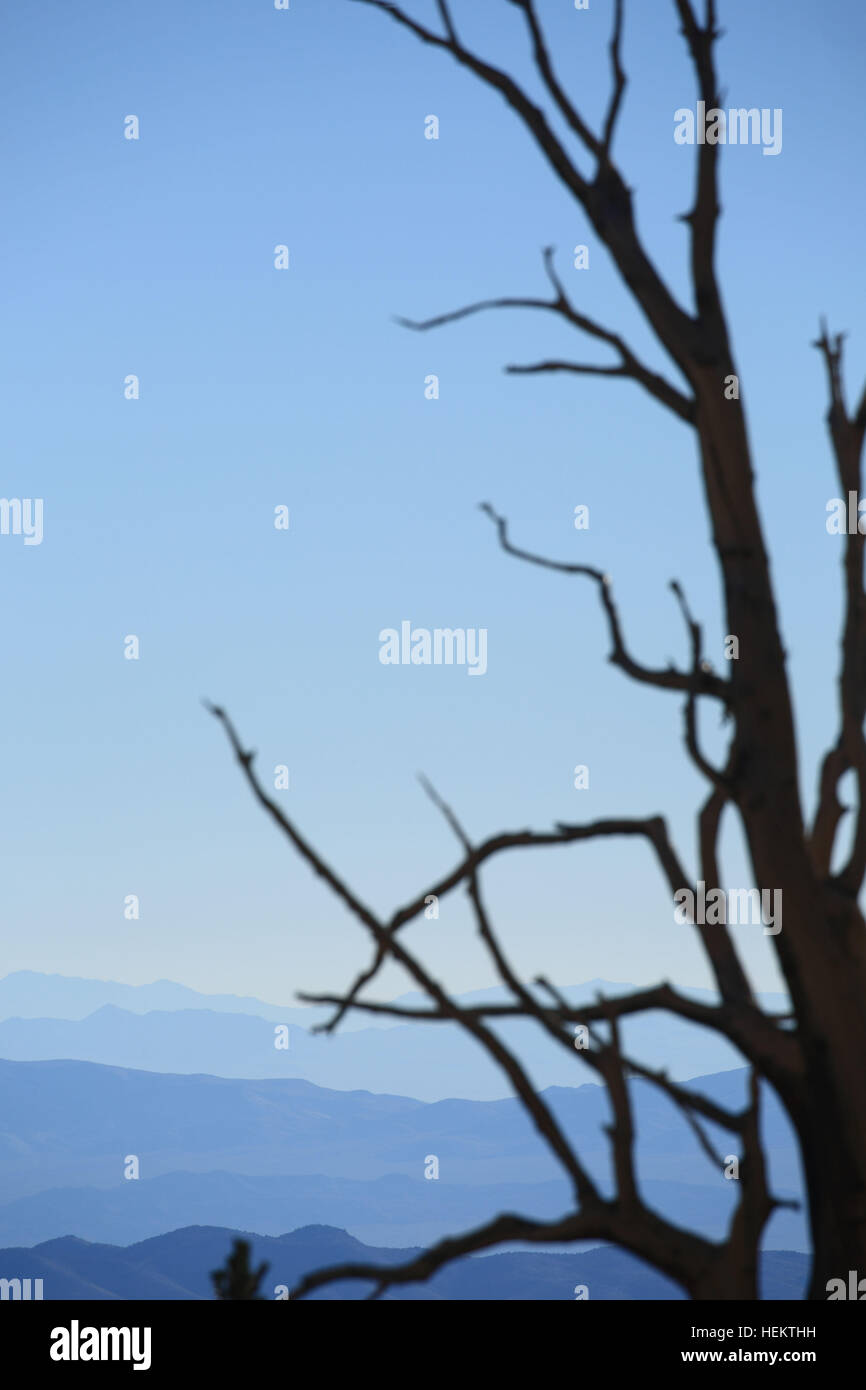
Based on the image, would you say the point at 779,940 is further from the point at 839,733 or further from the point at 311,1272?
the point at 311,1272

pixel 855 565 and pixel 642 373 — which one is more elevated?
pixel 642 373

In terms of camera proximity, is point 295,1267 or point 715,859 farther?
point 295,1267

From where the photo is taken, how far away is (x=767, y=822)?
8.15 ft

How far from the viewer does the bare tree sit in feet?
7.70

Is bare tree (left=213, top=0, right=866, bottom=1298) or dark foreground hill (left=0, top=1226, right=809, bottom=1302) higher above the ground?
bare tree (left=213, top=0, right=866, bottom=1298)

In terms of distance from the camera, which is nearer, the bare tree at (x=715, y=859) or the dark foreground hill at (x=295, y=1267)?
the bare tree at (x=715, y=859)

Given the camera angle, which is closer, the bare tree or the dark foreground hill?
the bare tree

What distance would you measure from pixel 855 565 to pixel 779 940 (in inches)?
33.9

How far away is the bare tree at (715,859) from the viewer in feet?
7.70

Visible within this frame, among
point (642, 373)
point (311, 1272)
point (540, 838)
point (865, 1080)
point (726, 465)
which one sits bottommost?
point (311, 1272)

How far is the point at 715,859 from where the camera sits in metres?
2.77
